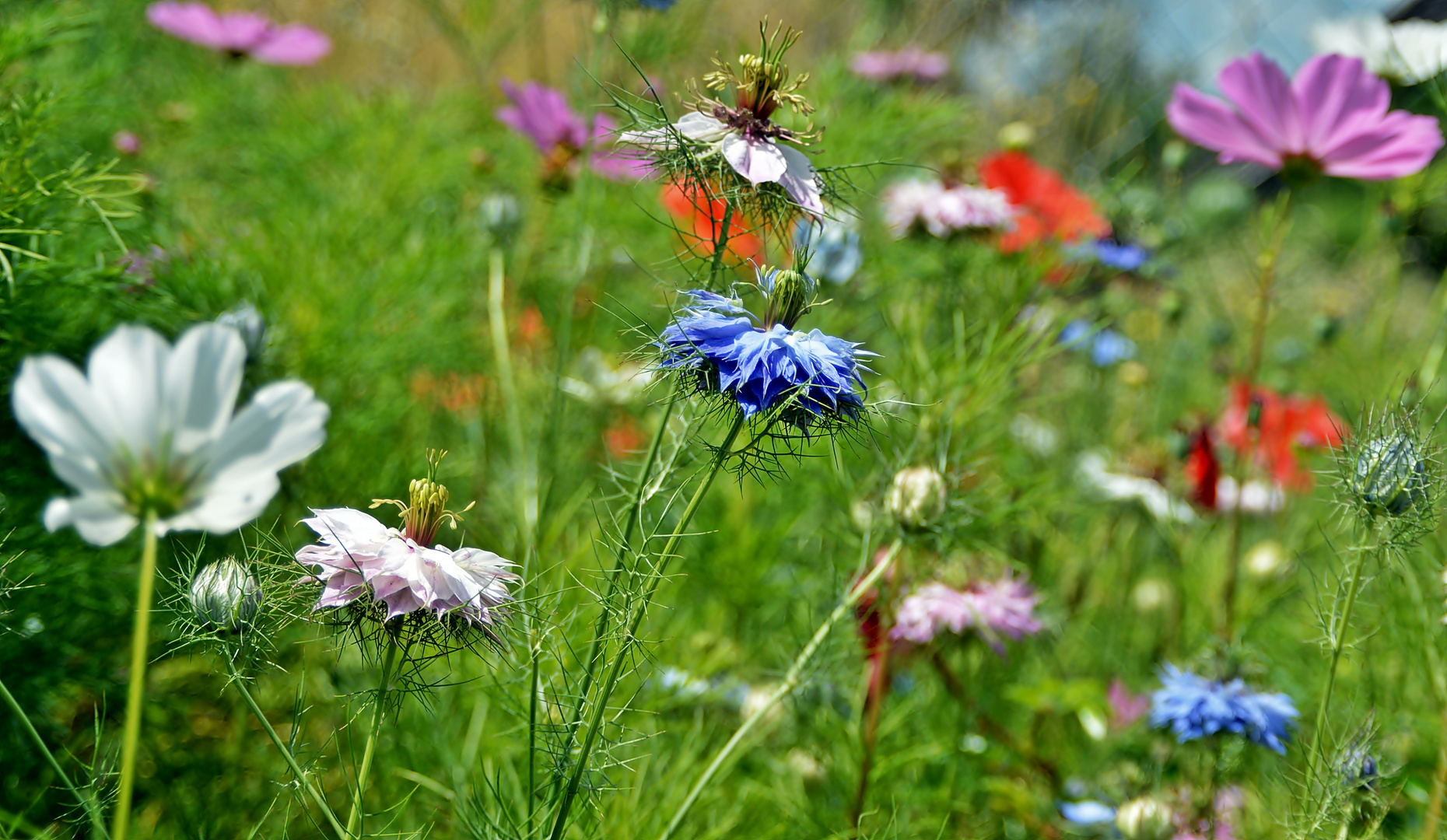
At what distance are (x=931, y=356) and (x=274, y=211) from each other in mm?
729

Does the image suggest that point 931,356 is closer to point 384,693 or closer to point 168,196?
point 384,693

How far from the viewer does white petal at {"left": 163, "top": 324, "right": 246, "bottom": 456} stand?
283mm

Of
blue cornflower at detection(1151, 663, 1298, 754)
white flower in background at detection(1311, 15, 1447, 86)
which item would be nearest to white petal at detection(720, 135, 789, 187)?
blue cornflower at detection(1151, 663, 1298, 754)

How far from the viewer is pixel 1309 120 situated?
2.37ft

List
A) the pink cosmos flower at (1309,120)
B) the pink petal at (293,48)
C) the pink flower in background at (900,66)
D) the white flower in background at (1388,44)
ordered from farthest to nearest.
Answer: the pink flower in background at (900,66)
the pink petal at (293,48)
the white flower in background at (1388,44)
the pink cosmos flower at (1309,120)

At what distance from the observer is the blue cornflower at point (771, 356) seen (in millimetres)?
368

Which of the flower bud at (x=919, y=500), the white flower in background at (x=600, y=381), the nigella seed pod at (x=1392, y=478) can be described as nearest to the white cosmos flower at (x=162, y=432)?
the flower bud at (x=919, y=500)

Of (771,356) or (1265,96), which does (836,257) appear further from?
(771,356)

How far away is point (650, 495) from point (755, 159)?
0.15 meters

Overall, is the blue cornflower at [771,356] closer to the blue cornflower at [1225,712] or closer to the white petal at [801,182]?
the white petal at [801,182]

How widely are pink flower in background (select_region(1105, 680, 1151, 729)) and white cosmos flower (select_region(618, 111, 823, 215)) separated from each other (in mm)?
635

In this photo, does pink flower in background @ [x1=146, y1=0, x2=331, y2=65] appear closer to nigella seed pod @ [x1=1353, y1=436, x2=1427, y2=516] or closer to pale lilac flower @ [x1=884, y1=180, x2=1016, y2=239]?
pale lilac flower @ [x1=884, y1=180, x2=1016, y2=239]

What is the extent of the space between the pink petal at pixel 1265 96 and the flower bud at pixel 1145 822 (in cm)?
48

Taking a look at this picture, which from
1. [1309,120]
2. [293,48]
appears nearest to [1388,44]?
[1309,120]
